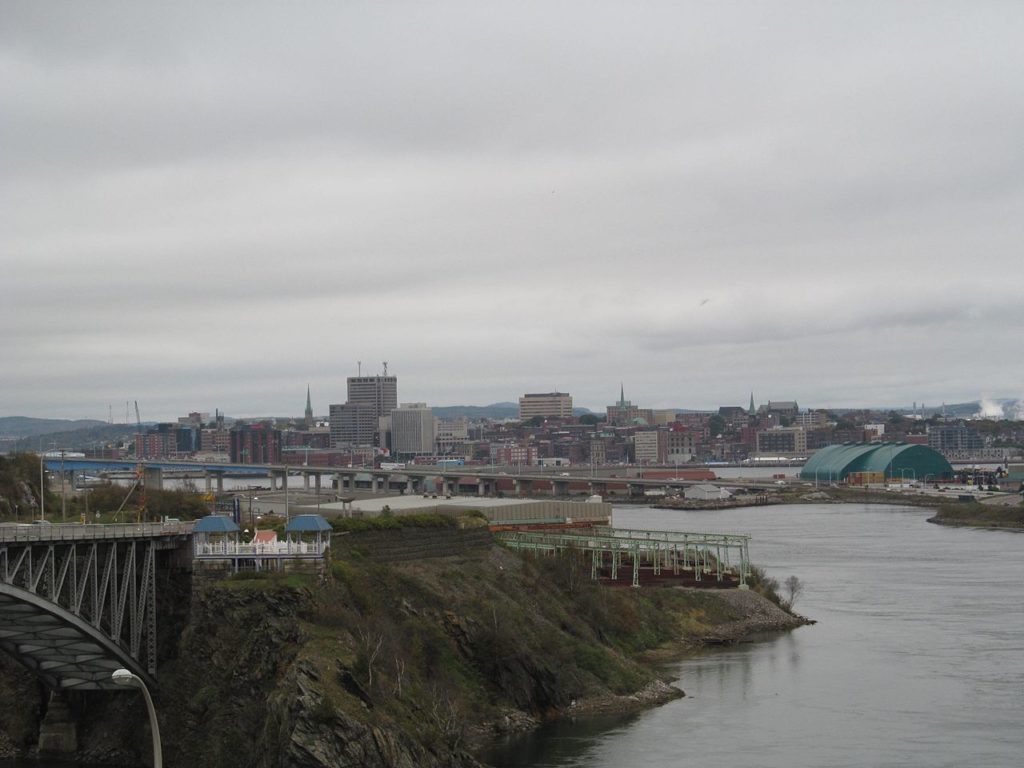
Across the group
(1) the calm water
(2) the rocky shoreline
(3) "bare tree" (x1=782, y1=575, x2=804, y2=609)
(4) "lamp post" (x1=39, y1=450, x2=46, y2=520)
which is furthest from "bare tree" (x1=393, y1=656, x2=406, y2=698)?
(3) "bare tree" (x1=782, y1=575, x2=804, y2=609)

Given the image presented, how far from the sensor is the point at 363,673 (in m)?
33.3

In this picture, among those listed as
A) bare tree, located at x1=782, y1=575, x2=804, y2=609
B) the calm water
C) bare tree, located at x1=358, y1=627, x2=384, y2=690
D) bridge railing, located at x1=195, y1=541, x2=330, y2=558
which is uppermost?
bridge railing, located at x1=195, y1=541, x2=330, y2=558

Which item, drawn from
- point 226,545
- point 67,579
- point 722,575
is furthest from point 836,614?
point 67,579

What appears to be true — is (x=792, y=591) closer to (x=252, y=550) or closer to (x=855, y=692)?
(x=855, y=692)

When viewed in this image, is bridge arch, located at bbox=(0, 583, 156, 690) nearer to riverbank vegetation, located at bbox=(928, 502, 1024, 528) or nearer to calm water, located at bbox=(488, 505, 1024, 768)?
calm water, located at bbox=(488, 505, 1024, 768)

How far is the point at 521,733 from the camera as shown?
3938 cm

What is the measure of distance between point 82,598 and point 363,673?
699cm

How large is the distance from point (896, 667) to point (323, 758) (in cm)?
2455

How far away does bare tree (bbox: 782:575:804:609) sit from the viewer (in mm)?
63750

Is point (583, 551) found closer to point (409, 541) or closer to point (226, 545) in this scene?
point (409, 541)

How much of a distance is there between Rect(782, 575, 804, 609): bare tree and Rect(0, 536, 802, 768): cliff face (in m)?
16.2

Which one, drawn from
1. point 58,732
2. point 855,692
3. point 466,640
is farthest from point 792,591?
point 58,732

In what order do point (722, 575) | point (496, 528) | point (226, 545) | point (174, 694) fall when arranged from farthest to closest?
point (496, 528) < point (722, 575) < point (226, 545) < point (174, 694)

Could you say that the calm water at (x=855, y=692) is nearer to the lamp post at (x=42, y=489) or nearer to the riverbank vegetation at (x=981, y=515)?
the lamp post at (x=42, y=489)
